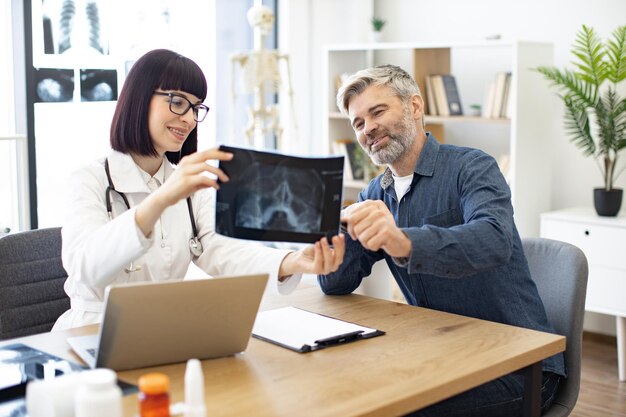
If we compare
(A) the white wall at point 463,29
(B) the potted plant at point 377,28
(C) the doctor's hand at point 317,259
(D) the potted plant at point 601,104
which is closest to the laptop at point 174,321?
(C) the doctor's hand at point 317,259

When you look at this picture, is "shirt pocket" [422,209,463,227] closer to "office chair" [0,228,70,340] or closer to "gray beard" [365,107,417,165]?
"gray beard" [365,107,417,165]

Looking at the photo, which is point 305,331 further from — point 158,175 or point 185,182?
point 158,175

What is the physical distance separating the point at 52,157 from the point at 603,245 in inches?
108

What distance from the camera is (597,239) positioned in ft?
12.9

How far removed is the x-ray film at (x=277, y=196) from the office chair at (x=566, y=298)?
0.76 m

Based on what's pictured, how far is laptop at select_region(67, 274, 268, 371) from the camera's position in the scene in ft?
4.83

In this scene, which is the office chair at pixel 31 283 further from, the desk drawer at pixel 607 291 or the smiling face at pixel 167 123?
the desk drawer at pixel 607 291

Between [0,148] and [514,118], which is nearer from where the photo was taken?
[0,148]

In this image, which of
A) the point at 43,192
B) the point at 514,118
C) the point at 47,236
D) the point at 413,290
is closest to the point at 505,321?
the point at 413,290

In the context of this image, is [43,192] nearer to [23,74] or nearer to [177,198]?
[23,74]

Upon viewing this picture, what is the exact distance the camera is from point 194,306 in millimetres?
1538

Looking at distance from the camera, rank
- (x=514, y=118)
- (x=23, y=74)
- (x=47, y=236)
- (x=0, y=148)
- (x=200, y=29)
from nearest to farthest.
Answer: (x=47, y=236) < (x=0, y=148) < (x=23, y=74) < (x=514, y=118) < (x=200, y=29)

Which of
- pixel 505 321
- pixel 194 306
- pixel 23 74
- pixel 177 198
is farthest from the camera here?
pixel 23 74

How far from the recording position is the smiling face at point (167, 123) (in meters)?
2.12
